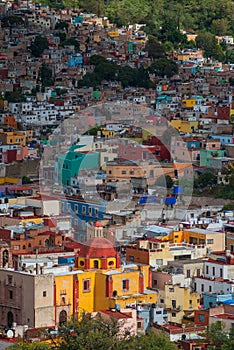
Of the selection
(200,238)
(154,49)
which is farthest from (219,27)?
(200,238)

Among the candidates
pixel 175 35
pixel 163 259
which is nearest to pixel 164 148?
pixel 163 259

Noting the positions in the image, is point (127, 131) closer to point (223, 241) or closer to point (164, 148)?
point (164, 148)

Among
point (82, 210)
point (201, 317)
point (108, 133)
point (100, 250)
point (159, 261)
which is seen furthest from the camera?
point (108, 133)

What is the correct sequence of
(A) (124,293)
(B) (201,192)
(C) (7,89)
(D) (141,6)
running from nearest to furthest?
1. (A) (124,293)
2. (B) (201,192)
3. (C) (7,89)
4. (D) (141,6)

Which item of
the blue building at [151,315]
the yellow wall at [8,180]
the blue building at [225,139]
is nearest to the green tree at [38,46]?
the blue building at [225,139]

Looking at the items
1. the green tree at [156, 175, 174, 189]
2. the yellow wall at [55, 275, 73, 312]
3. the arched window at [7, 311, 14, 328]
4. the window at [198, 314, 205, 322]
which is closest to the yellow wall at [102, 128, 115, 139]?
the green tree at [156, 175, 174, 189]

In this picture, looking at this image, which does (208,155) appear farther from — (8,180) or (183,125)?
(8,180)
